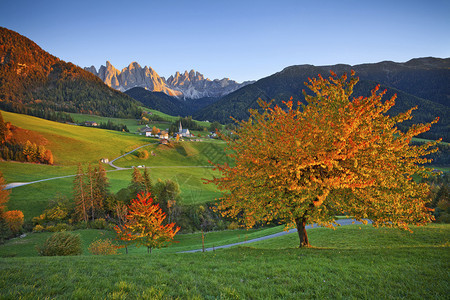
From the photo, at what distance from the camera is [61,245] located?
1841 centimetres

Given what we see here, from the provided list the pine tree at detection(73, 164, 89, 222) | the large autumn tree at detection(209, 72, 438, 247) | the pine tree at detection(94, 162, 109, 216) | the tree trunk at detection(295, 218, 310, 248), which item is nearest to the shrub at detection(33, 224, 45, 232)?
the pine tree at detection(73, 164, 89, 222)

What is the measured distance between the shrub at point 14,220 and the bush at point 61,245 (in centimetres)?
3005

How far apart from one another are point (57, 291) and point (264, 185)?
10772mm

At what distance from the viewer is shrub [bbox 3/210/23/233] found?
122ft

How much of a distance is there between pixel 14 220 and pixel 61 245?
106ft

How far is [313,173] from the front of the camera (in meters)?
12.8

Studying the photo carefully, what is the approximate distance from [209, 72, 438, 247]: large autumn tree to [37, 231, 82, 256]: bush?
57.8 ft

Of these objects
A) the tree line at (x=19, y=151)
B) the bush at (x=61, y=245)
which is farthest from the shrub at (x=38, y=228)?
the tree line at (x=19, y=151)

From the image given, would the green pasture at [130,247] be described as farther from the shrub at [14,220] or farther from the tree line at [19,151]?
the tree line at [19,151]

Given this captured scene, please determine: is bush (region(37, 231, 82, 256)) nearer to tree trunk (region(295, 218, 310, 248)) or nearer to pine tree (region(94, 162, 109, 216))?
tree trunk (region(295, 218, 310, 248))

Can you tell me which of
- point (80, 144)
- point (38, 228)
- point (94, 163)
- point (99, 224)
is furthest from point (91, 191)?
point (80, 144)

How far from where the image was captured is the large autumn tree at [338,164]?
11219mm

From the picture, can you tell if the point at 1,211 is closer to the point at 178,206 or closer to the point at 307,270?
the point at 178,206

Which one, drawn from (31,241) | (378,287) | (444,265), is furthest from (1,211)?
(444,265)
